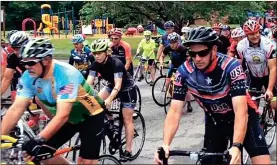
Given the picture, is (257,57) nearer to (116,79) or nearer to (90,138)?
(116,79)

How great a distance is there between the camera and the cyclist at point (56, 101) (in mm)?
4055

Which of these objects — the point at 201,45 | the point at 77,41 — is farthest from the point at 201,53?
the point at 77,41

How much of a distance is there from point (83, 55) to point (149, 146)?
14.9 ft

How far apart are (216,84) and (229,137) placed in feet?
1.84

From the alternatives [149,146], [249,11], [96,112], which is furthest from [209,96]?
[249,11]

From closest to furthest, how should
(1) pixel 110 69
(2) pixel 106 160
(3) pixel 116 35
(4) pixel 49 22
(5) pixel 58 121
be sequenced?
1. (5) pixel 58 121
2. (2) pixel 106 160
3. (1) pixel 110 69
4. (3) pixel 116 35
5. (4) pixel 49 22

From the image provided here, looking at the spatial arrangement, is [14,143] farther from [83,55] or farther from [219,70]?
[83,55]

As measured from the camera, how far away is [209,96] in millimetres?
4191

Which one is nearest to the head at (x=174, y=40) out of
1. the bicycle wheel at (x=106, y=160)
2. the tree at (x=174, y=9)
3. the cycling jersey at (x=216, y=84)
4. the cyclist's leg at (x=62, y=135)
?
the bicycle wheel at (x=106, y=160)

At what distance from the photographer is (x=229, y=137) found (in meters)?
4.37

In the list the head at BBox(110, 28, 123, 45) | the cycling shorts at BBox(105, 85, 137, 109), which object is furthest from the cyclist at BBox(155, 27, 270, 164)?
the head at BBox(110, 28, 123, 45)

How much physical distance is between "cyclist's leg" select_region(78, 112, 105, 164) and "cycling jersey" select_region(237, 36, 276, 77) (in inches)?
130

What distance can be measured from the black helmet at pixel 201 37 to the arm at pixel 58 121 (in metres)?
1.13

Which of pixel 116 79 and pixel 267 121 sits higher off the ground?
pixel 116 79
